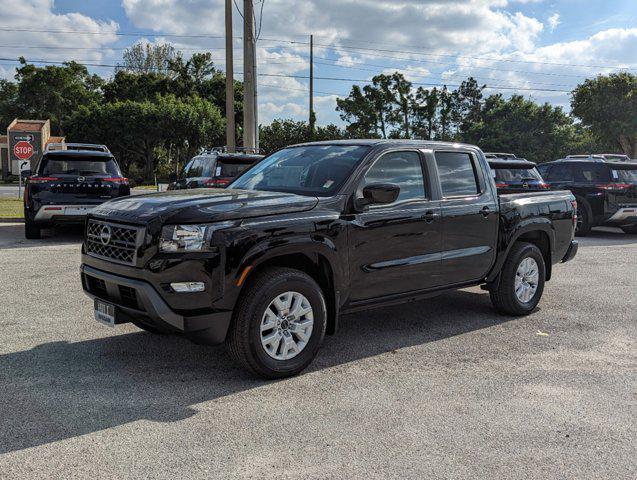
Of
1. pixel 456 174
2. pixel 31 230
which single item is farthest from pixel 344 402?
pixel 31 230

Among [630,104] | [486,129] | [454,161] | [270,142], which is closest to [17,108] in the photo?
[270,142]

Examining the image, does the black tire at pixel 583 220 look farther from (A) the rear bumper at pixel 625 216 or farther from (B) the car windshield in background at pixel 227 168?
(B) the car windshield in background at pixel 227 168

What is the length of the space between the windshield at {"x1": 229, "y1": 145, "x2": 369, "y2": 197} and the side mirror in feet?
0.78

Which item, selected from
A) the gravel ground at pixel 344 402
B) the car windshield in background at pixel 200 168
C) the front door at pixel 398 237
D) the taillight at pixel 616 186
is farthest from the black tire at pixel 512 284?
the taillight at pixel 616 186

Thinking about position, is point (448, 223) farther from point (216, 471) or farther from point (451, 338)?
point (216, 471)

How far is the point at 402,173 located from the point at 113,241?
2.50 metres

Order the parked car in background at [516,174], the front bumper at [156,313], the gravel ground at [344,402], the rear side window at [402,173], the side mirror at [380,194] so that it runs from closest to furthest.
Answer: the gravel ground at [344,402]
the front bumper at [156,313]
the side mirror at [380,194]
the rear side window at [402,173]
the parked car in background at [516,174]

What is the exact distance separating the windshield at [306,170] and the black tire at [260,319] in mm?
812

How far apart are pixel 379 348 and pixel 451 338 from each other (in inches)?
30.8

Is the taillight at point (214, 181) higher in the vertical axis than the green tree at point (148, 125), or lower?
lower

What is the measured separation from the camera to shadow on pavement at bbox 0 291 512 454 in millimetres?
3689

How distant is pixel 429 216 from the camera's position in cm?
536

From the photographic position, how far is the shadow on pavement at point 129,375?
3.69 meters

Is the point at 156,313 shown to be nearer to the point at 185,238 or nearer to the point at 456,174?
the point at 185,238
